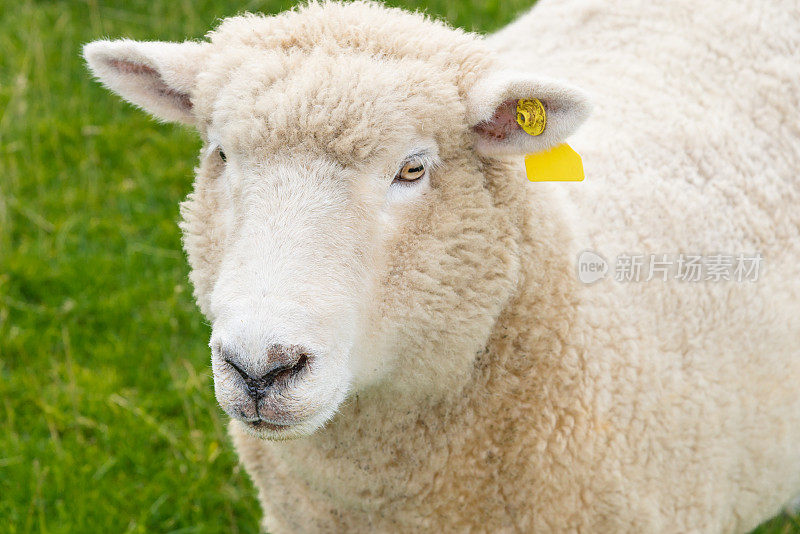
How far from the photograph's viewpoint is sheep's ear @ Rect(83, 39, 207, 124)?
270 cm

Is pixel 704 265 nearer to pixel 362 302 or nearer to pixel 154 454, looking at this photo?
pixel 362 302

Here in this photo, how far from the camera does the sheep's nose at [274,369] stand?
2055 mm

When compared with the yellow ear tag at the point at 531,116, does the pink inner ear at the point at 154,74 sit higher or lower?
higher

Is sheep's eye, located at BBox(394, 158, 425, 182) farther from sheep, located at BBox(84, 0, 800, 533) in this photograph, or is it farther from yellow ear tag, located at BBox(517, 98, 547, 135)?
yellow ear tag, located at BBox(517, 98, 547, 135)

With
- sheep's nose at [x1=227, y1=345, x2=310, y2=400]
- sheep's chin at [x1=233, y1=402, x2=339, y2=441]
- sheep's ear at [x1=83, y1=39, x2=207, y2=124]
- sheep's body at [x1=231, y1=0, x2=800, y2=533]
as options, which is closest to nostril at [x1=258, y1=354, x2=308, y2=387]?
sheep's nose at [x1=227, y1=345, x2=310, y2=400]

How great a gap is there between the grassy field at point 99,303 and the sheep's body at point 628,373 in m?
0.94

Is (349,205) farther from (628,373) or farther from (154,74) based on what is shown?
(628,373)

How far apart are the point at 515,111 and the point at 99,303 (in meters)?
3.12

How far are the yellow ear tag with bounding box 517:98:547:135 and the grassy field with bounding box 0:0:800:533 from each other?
2.10m

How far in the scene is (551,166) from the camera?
101 inches

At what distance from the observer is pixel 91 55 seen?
9.08ft

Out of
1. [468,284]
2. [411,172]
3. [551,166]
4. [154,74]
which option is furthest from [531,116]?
[154,74]
